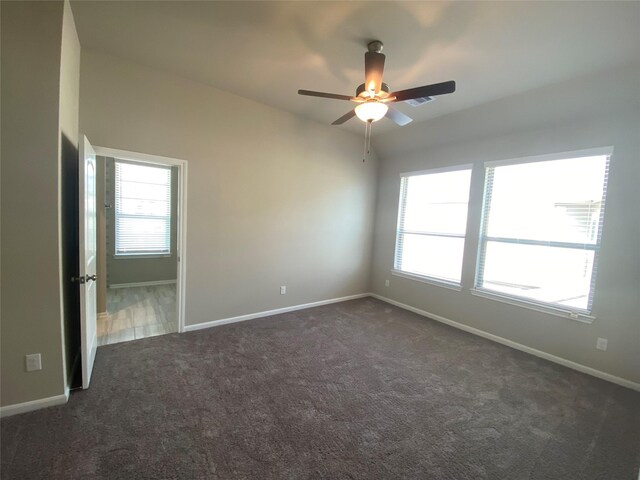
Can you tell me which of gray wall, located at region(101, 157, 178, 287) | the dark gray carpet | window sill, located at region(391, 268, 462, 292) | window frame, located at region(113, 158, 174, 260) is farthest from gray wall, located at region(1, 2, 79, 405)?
window sill, located at region(391, 268, 462, 292)

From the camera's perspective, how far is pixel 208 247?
134 inches

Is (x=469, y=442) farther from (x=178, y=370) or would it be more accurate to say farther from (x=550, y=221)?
(x=550, y=221)

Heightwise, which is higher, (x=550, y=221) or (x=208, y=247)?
(x=550, y=221)

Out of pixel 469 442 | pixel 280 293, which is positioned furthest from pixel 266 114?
pixel 469 442

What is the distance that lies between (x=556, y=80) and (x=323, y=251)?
3.35 metres

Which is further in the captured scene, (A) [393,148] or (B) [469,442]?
(A) [393,148]

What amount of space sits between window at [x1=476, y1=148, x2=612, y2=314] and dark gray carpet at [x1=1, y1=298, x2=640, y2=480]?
848 mm

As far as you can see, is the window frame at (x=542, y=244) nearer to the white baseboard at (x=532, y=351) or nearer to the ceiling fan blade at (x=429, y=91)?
the white baseboard at (x=532, y=351)

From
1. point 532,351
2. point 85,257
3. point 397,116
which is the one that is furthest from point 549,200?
point 85,257

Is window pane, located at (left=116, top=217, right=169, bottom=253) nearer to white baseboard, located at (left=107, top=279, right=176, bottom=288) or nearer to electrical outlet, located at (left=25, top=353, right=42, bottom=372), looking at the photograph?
white baseboard, located at (left=107, top=279, right=176, bottom=288)

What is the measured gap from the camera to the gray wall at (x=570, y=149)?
2621 millimetres

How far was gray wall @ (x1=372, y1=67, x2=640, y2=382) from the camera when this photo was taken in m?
2.62

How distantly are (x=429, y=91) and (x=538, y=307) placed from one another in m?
2.83

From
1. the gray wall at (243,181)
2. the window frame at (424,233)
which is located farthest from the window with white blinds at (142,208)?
the window frame at (424,233)
